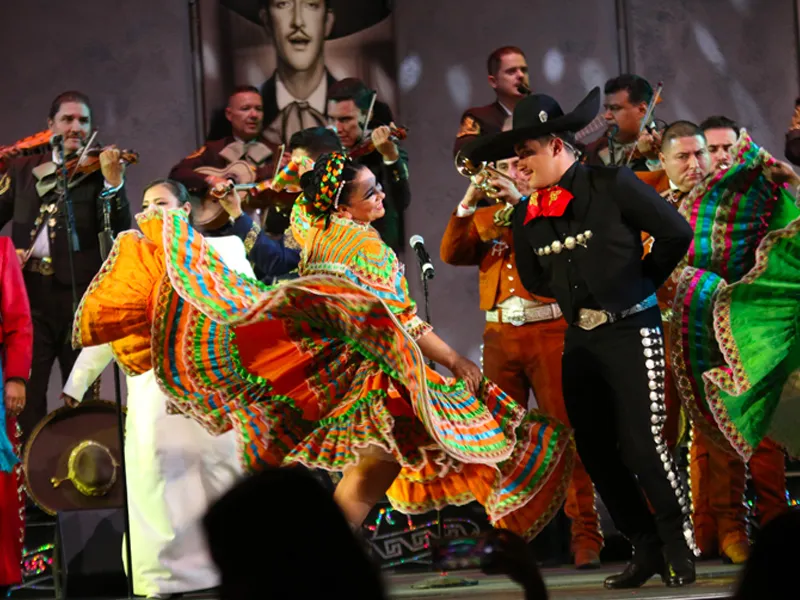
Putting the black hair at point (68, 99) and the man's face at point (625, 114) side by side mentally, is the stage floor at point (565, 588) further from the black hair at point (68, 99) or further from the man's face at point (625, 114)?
the black hair at point (68, 99)

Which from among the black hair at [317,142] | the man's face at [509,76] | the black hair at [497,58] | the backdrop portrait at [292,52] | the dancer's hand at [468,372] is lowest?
the dancer's hand at [468,372]

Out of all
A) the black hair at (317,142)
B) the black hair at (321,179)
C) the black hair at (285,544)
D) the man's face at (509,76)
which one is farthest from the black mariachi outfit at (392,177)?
the black hair at (285,544)

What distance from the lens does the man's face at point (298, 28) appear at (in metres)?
7.82

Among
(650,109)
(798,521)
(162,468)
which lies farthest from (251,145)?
(798,521)

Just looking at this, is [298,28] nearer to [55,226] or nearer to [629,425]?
[55,226]

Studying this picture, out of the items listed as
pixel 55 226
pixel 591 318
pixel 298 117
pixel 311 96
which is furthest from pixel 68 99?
pixel 591 318

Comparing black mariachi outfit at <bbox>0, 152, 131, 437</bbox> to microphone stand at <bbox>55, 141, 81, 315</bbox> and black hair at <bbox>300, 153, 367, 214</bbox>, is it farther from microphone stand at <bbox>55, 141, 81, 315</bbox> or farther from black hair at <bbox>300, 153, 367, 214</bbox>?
black hair at <bbox>300, 153, 367, 214</bbox>

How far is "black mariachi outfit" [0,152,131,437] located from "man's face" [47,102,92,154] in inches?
6.0

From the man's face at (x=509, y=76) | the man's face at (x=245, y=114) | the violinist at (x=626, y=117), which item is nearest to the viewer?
the violinist at (x=626, y=117)

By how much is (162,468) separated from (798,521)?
341cm

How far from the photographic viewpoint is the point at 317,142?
5625 mm

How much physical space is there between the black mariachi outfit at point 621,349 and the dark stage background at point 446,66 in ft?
13.0

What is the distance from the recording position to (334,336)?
13.3ft

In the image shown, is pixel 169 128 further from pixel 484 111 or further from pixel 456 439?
pixel 456 439
